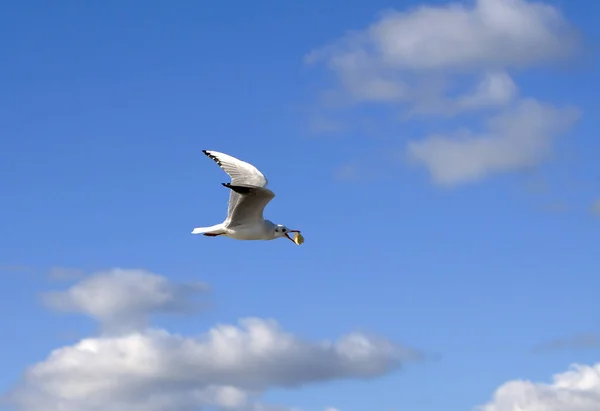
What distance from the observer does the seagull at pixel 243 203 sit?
72.0 meters

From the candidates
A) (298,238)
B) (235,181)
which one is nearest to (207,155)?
(235,181)

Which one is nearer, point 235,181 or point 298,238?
point 235,181

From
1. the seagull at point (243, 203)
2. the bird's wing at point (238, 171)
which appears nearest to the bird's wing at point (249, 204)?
the seagull at point (243, 203)

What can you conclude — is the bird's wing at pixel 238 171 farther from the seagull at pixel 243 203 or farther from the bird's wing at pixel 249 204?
the bird's wing at pixel 249 204

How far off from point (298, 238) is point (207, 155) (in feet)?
22.8

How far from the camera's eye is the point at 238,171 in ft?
239

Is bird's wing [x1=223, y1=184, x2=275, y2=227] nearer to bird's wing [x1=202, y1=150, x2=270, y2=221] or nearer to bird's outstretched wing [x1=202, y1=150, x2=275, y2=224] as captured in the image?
bird's outstretched wing [x1=202, y1=150, x2=275, y2=224]

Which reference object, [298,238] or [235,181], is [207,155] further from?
[298,238]

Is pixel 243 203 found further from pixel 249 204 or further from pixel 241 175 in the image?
pixel 241 175

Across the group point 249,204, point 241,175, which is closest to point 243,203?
point 249,204

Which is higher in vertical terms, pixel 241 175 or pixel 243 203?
pixel 241 175

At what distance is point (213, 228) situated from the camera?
7450cm

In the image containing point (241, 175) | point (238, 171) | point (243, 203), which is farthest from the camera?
point (243, 203)

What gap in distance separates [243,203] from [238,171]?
1.41m
